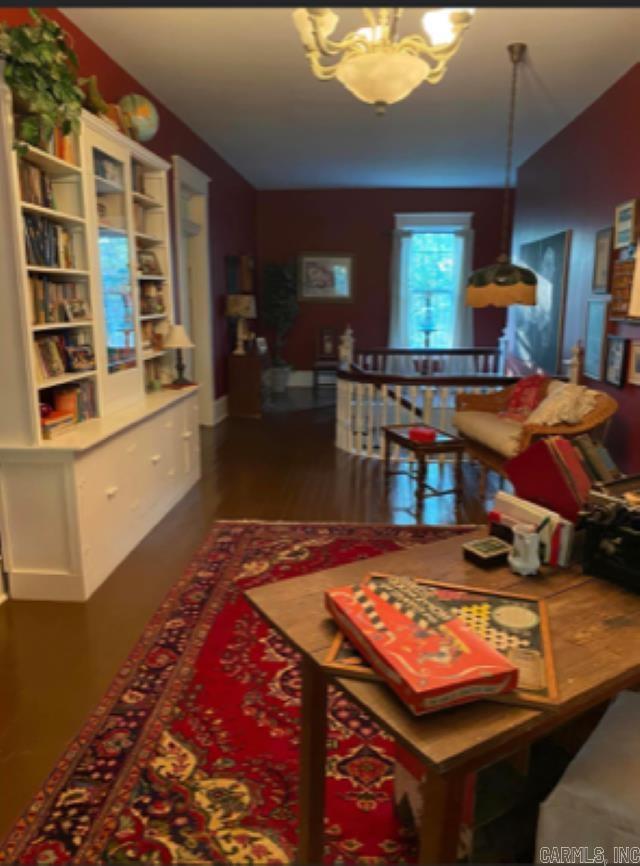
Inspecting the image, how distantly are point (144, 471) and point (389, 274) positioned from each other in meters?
6.33

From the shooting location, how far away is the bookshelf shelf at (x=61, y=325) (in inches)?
111

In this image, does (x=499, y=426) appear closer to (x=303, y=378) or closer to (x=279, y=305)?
(x=279, y=305)

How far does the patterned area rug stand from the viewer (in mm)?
1620

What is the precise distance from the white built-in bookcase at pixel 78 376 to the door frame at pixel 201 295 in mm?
1624

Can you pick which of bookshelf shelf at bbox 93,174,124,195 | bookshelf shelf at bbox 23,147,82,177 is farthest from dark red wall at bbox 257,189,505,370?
bookshelf shelf at bbox 23,147,82,177

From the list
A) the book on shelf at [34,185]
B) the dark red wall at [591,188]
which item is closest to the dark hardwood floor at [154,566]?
the dark red wall at [591,188]

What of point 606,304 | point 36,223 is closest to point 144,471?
point 36,223

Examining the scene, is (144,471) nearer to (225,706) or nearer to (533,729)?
(225,706)

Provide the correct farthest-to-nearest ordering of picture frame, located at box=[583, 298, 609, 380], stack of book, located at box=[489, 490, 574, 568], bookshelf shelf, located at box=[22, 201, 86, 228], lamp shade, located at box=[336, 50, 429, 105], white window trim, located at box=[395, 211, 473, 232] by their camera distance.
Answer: white window trim, located at box=[395, 211, 473, 232]
picture frame, located at box=[583, 298, 609, 380]
bookshelf shelf, located at box=[22, 201, 86, 228]
lamp shade, located at box=[336, 50, 429, 105]
stack of book, located at box=[489, 490, 574, 568]

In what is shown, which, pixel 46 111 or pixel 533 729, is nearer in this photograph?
pixel 533 729

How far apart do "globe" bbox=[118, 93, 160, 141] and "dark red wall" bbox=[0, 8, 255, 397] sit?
225 mm

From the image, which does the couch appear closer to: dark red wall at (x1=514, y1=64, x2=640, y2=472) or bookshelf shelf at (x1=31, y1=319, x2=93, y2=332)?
dark red wall at (x1=514, y1=64, x2=640, y2=472)

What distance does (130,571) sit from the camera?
326 cm

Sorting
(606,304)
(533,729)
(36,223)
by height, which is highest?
(36,223)
